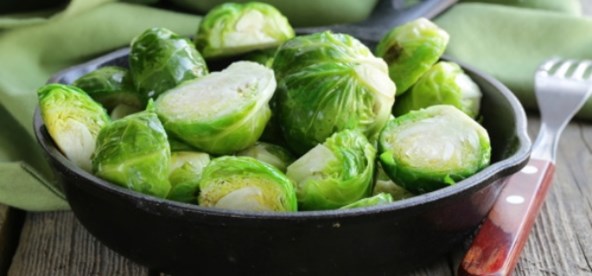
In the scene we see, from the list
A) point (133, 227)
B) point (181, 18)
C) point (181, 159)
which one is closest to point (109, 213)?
point (133, 227)

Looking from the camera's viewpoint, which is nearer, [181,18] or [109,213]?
[109,213]

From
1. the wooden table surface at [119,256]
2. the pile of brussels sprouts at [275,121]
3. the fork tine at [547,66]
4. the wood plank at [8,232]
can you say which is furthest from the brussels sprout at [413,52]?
the wood plank at [8,232]

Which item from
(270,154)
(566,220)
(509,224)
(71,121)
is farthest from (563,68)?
(71,121)

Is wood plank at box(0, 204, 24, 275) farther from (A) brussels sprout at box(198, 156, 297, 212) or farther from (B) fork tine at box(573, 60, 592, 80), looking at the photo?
(B) fork tine at box(573, 60, 592, 80)

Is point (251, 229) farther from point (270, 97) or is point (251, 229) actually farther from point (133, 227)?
point (270, 97)

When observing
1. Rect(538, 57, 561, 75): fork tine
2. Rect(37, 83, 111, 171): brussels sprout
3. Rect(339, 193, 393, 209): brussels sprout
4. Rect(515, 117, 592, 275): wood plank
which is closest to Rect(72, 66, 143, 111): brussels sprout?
Rect(37, 83, 111, 171): brussels sprout

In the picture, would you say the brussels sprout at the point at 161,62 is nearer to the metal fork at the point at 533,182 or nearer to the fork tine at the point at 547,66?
the metal fork at the point at 533,182

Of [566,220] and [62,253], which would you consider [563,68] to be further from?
[62,253]
